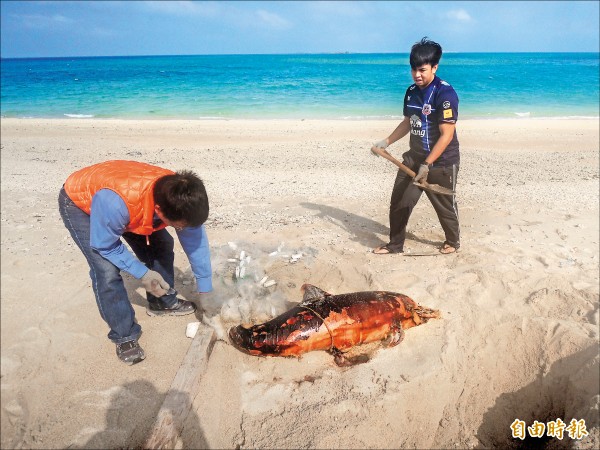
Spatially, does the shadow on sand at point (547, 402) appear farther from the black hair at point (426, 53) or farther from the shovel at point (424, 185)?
the black hair at point (426, 53)

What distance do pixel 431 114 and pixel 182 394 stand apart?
10.6 ft

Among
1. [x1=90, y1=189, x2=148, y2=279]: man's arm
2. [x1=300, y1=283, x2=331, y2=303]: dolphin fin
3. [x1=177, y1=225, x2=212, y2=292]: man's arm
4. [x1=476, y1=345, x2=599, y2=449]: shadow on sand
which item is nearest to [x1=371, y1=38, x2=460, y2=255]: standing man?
[x1=300, y1=283, x2=331, y2=303]: dolphin fin

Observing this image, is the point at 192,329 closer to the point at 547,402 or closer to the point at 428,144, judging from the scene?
the point at 547,402

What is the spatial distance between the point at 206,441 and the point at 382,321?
4.88 feet

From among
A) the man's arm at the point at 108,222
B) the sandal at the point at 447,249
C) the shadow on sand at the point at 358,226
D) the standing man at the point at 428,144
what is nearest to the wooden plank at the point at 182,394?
the man's arm at the point at 108,222

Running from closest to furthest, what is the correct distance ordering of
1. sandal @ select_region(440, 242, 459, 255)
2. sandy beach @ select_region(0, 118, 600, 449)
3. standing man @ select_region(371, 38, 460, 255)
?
sandy beach @ select_region(0, 118, 600, 449)
standing man @ select_region(371, 38, 460, 255)
sandal @ select_region(440, 242, 459, 255)

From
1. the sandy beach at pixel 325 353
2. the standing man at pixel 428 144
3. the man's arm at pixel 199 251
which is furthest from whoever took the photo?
the standing man at pixel 428 144

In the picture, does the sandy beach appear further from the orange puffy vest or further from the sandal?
the orange puffy vest

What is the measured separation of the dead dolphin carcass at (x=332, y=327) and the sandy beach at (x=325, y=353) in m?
0.10

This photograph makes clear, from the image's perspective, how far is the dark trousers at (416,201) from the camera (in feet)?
13.5

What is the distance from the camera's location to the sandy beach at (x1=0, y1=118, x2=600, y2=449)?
8.04 ft

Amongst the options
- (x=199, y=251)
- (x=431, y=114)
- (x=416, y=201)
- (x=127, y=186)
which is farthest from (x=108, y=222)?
(x=431, y=114)

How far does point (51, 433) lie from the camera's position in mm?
2318

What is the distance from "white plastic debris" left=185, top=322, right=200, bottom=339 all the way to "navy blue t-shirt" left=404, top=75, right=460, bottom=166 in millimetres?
2758
